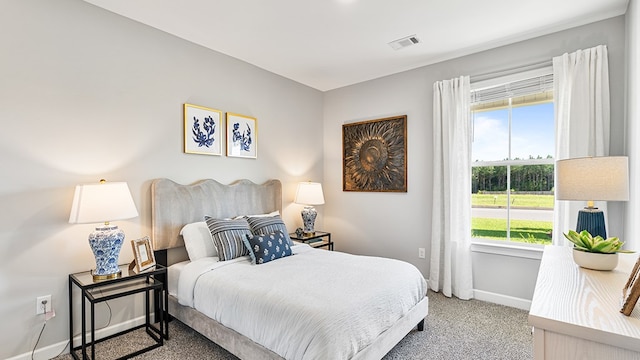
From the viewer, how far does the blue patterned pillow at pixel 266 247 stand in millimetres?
2629

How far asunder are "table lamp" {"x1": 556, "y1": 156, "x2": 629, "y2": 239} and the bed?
1225 mm

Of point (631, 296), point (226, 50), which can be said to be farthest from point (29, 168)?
point (631, 296)

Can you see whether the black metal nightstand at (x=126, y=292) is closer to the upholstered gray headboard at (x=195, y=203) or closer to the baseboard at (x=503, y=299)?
the upholstered gray headboard at (x=195, y=203)

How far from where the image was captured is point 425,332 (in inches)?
101

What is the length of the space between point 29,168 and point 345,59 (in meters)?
2.98

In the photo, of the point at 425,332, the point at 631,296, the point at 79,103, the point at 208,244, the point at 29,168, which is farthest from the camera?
the point at 208,244

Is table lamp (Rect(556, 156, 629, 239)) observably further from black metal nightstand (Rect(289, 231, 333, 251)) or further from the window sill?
black metal nightstand (Rect(289, 231, 333, 251))

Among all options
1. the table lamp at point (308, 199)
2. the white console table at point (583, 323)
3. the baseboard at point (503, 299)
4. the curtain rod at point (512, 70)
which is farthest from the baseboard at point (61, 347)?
the curtain rod at point (512, 70)

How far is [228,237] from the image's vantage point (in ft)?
8.90

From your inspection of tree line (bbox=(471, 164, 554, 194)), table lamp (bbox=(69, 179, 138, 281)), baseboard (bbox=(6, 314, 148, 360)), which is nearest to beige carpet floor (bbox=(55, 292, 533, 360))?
baseboard (bbox=(6, 314, 148, 360))

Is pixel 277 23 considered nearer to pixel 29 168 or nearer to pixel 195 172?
pixel 195 172

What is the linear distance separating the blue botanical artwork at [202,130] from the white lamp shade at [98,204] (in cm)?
90

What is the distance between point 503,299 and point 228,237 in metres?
2.80

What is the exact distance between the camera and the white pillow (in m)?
2.73
